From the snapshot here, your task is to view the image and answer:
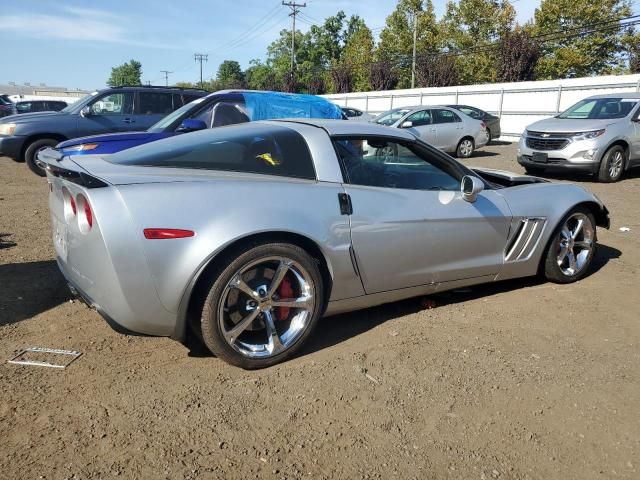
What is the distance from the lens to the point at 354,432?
101 inches

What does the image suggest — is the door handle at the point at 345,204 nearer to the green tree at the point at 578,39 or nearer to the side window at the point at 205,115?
the side window at the point at 205,115

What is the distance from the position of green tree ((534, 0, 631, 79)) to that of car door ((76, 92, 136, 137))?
117 feet

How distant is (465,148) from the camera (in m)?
15.7

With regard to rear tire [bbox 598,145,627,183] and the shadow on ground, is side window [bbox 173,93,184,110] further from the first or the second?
rear tire [bbox 598,145,627,183]

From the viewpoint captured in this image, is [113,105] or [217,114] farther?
[113,105]

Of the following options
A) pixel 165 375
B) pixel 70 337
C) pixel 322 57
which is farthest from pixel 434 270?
pixel 322 57

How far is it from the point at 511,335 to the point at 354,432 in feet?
5.33

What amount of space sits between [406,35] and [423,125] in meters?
37.8

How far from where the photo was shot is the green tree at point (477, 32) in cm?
4181

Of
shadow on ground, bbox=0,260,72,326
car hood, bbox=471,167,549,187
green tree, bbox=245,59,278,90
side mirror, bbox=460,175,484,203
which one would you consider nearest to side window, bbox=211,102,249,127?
shadow on ground, bbox=0,260,72,326

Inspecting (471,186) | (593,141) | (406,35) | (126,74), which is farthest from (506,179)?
(126,74)

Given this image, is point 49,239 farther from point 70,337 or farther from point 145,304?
point 145,304

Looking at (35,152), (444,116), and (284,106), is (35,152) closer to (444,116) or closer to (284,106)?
(284,106)

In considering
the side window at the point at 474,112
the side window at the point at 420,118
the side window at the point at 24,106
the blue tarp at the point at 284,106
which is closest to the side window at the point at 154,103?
the blue tarp at the point at 284,106
